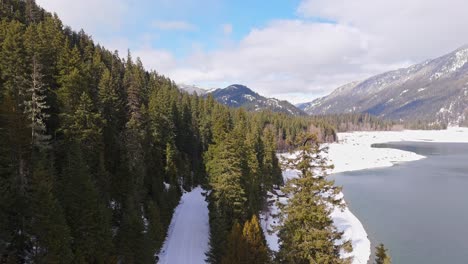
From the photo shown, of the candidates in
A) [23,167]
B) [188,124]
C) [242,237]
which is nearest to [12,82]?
[23,167]

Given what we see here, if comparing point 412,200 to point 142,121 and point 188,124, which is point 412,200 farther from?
point 142,121

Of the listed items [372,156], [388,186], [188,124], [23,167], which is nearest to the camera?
[23,167]

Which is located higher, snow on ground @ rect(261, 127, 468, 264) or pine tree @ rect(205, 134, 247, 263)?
pine tree @ rect(205, 134, 247, 263)

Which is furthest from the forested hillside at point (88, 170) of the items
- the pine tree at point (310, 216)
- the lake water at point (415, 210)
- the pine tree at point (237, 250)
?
the lake water at point (415, 210)

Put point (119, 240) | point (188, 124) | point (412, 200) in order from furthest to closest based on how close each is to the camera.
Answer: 1. point (188, 124)
2. point (412, 200)
3. point (119, 240)

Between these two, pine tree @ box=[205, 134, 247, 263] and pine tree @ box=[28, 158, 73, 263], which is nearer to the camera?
pine tree @ box=[28, 158, 73, 263]

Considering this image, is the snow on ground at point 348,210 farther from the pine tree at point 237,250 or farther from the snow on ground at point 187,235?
→ the snow on ground at point 187,235

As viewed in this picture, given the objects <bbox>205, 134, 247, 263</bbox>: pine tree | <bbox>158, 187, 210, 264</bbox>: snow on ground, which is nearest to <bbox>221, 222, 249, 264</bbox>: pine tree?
<bbox>205, 134, 247, 263</bbox>: pine tree

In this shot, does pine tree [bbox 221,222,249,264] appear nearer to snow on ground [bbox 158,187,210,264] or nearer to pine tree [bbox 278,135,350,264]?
pine tree [bbox 278,135,350,264]
